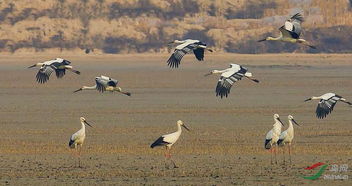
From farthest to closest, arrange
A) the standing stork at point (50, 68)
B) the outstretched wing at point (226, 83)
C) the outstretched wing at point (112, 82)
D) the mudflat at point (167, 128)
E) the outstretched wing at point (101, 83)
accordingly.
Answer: the outstretched wing at point (101, 83), the outstretched wing at point (112, 82), the standing stork at point (50, 68), the outstretched wing at point (226, 83), the mudflat at point (167, 128)

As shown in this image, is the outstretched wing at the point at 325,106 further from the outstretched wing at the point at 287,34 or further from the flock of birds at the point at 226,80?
the outstretched wing at the point at 287,34

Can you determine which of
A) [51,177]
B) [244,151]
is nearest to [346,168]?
[244,151]

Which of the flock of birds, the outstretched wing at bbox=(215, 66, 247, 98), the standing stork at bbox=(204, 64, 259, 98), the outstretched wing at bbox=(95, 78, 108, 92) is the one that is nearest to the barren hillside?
the outstretched wing at bbox=(95, 78, 108, 92)

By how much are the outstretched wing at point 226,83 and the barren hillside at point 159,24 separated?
206 ft

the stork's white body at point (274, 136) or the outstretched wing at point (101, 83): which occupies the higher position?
the outstretched wing at point (101, 83)

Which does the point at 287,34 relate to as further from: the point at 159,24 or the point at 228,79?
the point at 159,24

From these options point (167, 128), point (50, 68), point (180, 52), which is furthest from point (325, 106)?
point (167, 128)

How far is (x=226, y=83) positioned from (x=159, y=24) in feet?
234

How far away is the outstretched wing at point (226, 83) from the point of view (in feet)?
72.0

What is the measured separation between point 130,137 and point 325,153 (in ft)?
21.0

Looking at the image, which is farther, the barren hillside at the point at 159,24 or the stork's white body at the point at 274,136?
the barren hillside at the point at 159,24

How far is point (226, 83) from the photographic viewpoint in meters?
22.2

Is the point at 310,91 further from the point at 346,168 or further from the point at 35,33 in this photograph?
the point at 35,33

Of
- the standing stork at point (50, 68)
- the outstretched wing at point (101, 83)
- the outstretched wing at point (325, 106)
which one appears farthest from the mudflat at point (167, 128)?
the standing stork at point (50, 68)
